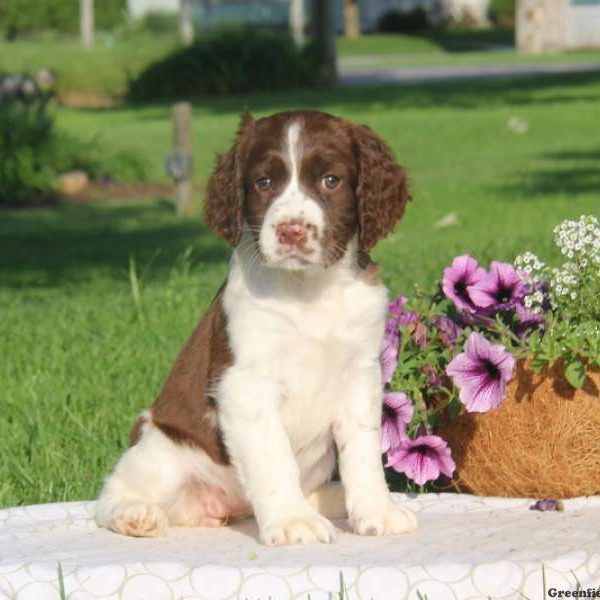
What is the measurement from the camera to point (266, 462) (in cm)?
489

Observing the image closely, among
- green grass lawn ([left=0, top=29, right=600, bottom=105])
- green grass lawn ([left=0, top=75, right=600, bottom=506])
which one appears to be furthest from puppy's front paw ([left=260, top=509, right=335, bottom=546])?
green grass lawn ([left=0, top=29, right=600, bottom=105])

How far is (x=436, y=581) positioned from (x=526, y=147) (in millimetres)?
18315

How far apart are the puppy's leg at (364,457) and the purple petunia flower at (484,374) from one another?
453 mm

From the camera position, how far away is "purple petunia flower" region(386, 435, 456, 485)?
221 inches

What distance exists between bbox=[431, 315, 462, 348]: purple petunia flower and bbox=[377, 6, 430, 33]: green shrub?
5668cm

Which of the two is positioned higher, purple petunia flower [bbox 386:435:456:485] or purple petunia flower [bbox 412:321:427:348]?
purple petunia flower [bbox 412:321:427:348]

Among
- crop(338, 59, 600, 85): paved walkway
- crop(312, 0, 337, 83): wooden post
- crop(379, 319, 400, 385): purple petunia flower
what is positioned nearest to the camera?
crop(379, 319, 400, 385): purple petunia flower

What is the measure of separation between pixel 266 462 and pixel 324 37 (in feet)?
109

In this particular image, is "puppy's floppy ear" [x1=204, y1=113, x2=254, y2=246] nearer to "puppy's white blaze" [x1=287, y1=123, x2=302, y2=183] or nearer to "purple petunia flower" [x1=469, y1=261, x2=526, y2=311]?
"puppy's white blaze" [x1=287, y1=123, x2=302, y2=183]

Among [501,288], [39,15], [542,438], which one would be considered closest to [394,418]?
[542,438]

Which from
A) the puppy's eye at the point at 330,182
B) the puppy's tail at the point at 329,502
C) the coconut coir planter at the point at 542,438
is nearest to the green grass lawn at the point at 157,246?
the puppy's tail at the point at 329,502

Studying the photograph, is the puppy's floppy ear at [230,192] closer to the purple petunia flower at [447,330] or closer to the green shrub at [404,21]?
the purple petunia flower at [447,330]

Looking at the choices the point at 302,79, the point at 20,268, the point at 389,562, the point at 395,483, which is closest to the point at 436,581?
the point at 389,562

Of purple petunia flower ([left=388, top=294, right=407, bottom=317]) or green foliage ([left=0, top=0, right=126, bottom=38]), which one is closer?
purple petunia flower ([left=388, top=294, right=407, bottom=317])
